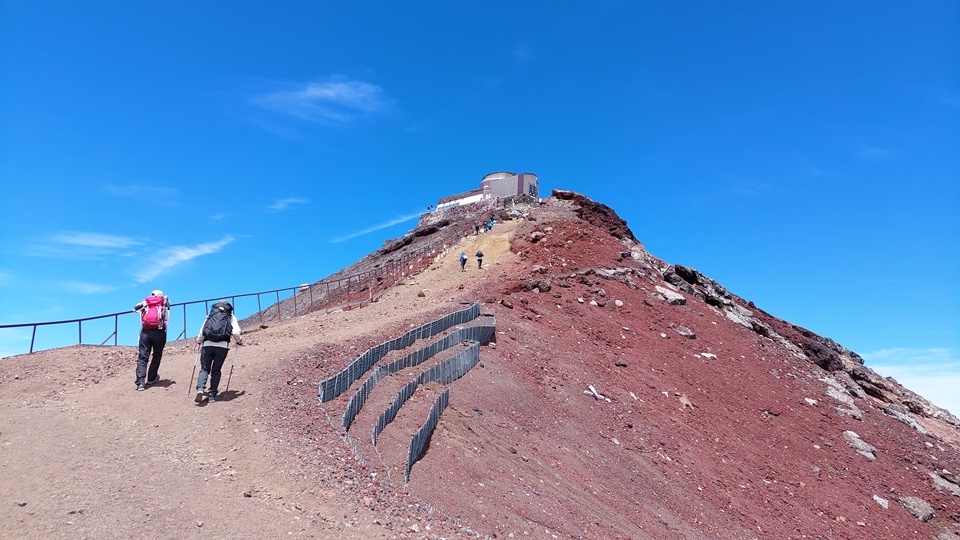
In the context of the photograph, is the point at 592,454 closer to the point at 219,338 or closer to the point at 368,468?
the point at 368,468

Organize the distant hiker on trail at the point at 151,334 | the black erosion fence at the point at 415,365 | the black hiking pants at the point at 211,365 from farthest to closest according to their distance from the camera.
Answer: the distant hiker on trail at the point at 151,334, the black hiking pants at the point at 211,365, the black erosion fence at the point at 415,365

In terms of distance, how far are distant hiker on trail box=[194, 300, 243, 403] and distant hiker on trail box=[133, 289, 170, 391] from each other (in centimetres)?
157

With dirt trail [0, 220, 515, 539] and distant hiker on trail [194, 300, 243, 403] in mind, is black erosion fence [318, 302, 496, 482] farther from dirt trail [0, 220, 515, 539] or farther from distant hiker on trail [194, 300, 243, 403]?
distant hiker on trail [194, 300, 243, 403]

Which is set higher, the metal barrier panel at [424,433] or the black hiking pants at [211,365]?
the black hiking pants at [211,365]

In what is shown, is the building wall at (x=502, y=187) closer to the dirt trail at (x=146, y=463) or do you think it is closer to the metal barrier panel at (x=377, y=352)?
the metal barrier panel at (x=377, y=352)

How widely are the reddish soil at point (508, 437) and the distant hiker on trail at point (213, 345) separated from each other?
1.23 feet

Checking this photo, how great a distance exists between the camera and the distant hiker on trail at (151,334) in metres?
10.9

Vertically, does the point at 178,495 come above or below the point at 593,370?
below

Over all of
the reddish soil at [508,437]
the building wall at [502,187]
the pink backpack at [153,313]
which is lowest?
the reddish soil at [508,437]

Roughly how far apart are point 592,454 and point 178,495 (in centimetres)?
856

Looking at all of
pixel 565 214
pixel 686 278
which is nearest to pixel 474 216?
pixel 565 214

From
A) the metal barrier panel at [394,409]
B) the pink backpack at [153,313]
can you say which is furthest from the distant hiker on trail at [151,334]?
the metal barrier panel at [394,409]

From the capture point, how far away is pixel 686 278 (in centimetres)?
3058

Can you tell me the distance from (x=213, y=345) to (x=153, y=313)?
7.02 feet
